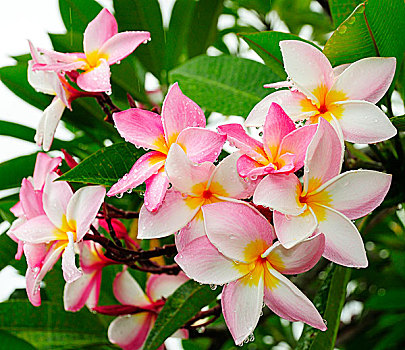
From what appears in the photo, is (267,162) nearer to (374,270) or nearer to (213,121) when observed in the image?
(213,121)

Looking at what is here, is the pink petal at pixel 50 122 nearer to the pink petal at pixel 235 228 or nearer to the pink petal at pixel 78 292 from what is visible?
the pink petal at pixel 78 292

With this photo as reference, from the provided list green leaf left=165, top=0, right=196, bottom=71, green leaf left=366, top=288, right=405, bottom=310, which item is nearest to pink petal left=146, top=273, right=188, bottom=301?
green leaf left=165, top=0, right=196, bottom=71

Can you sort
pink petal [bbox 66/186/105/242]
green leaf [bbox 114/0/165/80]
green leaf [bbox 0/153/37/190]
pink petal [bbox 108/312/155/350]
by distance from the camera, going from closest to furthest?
pink petal [bbox 66/186/105/242] → pink petal [bbox 108/312/155/350] → green leaf [bbox 0/153/37/190] → green leaf [bbox 114/0/165/80]

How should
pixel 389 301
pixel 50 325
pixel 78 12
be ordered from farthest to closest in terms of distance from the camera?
pixel 389 301 → pixel 78 12 → pixel 50 325

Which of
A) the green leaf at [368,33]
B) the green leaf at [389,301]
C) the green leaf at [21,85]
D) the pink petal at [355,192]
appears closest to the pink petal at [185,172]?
the pink petal at [355,192]

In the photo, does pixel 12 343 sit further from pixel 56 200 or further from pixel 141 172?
pixel 141 172

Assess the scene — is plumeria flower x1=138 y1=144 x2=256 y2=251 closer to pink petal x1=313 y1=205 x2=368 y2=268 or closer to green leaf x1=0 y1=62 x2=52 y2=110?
pink petal x1=313 y1=205 x2=368 y2=268

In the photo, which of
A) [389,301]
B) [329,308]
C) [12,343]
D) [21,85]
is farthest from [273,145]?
[389,301]
